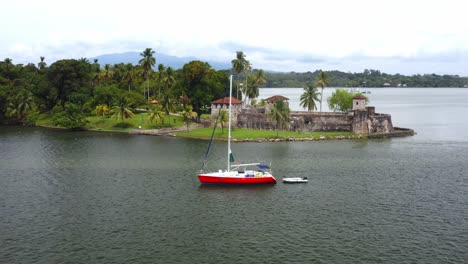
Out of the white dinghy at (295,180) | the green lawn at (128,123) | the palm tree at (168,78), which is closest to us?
the white dinghy at (295,180)

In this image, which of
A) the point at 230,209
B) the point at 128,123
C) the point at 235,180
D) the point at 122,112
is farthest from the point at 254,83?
the point at 230,209

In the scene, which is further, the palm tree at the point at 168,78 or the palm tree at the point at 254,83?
the palm tree at the point at 254,83

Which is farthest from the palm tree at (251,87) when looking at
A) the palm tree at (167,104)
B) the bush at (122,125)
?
the bush at (122,125)

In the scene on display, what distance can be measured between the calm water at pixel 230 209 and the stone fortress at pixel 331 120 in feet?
83.1

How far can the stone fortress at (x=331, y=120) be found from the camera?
4336 inches

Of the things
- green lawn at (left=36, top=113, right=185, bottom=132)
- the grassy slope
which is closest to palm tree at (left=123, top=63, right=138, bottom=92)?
green lawn at (left=36, top=113, right=185, bottom=132)

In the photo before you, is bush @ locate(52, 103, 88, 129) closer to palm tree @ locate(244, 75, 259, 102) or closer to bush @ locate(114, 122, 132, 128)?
bush @ locate(114, 122, 132, 128)

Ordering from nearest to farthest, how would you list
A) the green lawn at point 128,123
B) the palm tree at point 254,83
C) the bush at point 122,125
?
the green lawn at point 128,123
the bush at point 122,125
the palm tree at point 254,83

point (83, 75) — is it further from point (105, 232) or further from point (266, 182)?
point (105, 232)

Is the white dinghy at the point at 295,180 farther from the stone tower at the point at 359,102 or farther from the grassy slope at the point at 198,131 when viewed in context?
the stone tower at the point at 359,102

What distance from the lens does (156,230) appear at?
145ft

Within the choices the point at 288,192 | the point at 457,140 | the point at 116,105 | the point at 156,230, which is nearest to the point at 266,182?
the point at 288,192

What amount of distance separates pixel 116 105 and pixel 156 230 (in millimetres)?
86078

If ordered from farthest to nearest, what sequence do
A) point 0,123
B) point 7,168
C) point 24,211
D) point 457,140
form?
1. point 0,123
2. point 457,140
3. point 7,168
4. point 24,211
